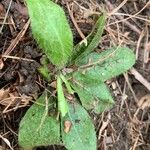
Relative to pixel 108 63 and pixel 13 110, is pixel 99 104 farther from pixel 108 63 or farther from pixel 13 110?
pixel 13 110

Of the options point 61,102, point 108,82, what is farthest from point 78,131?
point 108,82

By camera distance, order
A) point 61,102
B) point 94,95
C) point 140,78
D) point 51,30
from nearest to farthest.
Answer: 1. point 51,30
2. point 61,102
3. point 94,95
4. point 140,78

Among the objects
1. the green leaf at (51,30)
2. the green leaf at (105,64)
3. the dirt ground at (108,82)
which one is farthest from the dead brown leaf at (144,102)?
the green leaf at (51,30)

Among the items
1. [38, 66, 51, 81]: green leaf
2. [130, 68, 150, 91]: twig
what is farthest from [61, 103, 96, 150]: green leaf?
[130, 68, 150, 91]: twig

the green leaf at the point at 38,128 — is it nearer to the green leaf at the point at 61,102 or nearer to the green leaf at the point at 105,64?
the green leaf at the point at 61,102

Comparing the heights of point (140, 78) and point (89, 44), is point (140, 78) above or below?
below

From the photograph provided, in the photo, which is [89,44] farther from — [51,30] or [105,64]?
[51,30]

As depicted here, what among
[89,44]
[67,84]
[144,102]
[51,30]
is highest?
[51,30]

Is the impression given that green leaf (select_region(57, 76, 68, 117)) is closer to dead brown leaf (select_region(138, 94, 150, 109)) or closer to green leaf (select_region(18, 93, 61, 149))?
green leaf (select_region(18, 93, 61, 149))

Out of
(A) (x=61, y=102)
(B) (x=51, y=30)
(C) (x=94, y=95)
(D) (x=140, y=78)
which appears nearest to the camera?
(B) (x=51, y=30)
